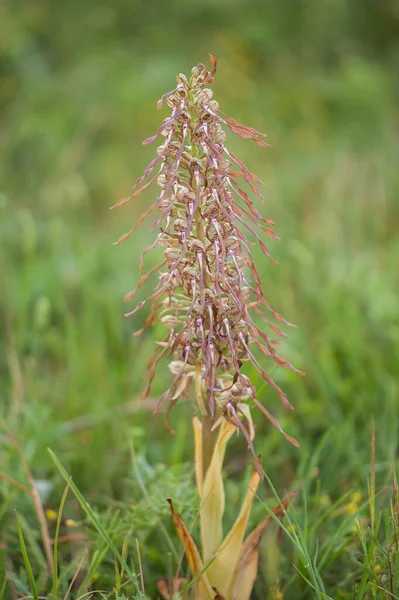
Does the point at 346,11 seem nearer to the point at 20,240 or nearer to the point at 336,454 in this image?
the point at 20,240

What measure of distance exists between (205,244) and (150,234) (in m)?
3.15

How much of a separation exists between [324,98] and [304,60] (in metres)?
0.93

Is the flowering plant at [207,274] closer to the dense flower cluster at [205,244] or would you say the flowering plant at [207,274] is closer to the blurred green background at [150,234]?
the dense flower cluster at [205,244]

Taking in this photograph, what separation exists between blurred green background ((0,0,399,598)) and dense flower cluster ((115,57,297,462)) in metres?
0.21

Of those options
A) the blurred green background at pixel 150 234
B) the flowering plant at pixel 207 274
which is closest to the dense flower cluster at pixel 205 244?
the flowering plant at pixel 207 274

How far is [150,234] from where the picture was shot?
14.0 feet

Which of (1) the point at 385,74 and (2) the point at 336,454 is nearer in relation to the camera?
(2) the point at 336,454

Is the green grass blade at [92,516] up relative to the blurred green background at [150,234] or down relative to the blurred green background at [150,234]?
down

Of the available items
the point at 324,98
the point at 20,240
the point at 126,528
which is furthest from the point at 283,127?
the point at 126,528

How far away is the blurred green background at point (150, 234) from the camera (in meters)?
2.10

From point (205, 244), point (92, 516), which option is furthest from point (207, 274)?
point (92, 516)

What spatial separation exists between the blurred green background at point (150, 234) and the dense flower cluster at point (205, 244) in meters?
0.21

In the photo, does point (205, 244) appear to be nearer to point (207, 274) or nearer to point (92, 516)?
point (207, 274)

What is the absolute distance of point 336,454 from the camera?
199 centimetres
